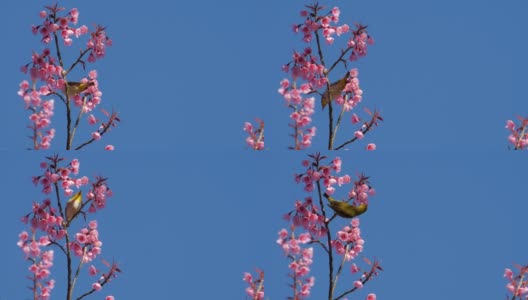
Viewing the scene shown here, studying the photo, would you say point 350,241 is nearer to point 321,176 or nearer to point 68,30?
point 321,176

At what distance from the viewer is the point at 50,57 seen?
16.0ft

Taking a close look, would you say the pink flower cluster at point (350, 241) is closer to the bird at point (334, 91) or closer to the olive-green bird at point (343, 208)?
the olive-green bird at point (343, 208)

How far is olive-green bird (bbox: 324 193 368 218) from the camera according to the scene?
184 inches

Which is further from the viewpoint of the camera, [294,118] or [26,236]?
[294,118]

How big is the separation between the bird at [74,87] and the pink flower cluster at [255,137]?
102cm

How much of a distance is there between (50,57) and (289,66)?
1.32 meters

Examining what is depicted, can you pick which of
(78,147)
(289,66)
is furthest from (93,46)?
(289,66)

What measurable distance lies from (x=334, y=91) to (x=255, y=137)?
76 cm

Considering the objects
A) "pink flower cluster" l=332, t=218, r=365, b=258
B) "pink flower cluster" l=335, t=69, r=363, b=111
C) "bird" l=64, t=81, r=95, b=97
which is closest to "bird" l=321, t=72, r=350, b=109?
"pink flower cluster" l=335, t=69, r=363, b=111

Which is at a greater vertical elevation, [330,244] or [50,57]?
[50,57]

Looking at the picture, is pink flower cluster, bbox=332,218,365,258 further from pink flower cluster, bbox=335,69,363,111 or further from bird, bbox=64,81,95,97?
bird, bbox=64,81,95,97

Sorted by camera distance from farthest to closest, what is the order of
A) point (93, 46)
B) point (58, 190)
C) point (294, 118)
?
point (294, 118), point (93, 46), point (58, 190)

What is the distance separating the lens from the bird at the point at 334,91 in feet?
16.0

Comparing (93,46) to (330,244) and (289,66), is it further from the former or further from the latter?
(330,244)
